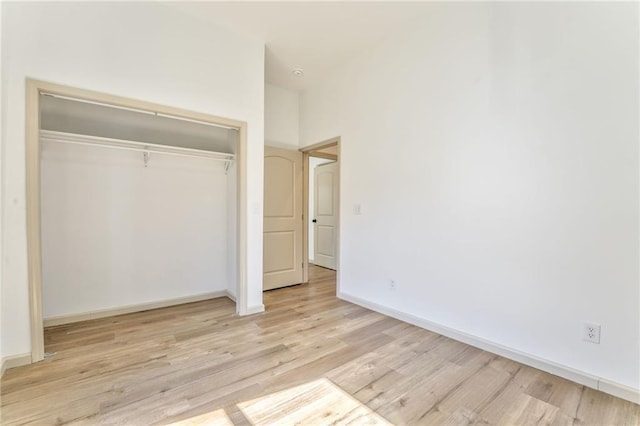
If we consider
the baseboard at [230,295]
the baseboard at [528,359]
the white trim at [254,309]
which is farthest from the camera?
the baseboard at [230,295]

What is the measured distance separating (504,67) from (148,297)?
404 cm

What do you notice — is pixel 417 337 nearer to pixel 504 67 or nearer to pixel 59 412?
pixel 504 67

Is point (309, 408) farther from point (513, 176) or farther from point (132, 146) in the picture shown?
point (132, 146)

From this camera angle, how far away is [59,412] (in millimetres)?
1504

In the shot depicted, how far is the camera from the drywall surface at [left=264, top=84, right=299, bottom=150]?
402cm

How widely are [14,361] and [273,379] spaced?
1826mm

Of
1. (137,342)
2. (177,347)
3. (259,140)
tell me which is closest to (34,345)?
(137,342)

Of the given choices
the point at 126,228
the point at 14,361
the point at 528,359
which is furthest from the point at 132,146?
the point at 528,359

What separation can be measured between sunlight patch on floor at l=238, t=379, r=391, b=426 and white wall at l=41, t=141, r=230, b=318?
7.10ft

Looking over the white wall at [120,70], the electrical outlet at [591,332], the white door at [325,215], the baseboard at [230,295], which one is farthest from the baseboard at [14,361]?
the white door at [325,215]

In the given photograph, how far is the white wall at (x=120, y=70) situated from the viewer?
1.92 m

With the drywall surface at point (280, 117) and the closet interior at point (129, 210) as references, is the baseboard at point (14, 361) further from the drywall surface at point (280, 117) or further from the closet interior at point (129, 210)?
the drywall surface at point (280, 117)

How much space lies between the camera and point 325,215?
567 centimetres

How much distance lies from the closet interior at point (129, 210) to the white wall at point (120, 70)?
33 centimetres
